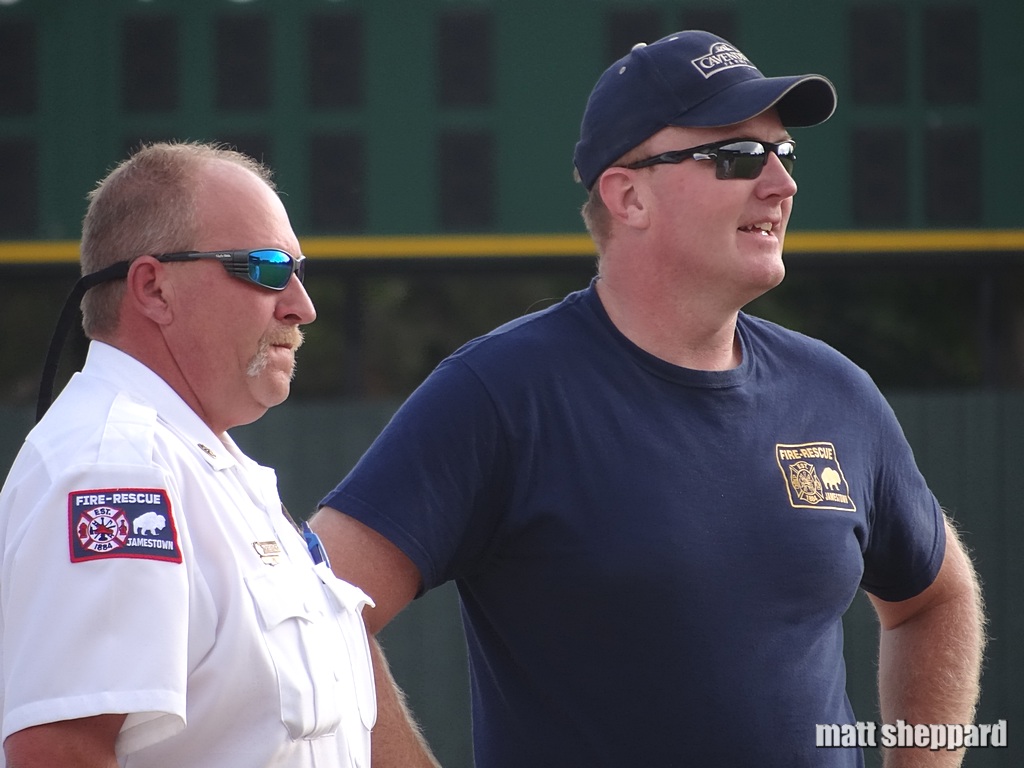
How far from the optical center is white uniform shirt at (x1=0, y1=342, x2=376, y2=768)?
1.27 m

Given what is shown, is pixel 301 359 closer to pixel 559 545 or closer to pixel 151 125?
pixel 151 125

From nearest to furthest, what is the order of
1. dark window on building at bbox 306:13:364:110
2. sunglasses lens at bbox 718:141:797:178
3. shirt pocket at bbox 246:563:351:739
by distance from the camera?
shirt pocket at bbox 246:563:351:739 → sunglasses lens at bbox 718:141:797:178 → dark window on building at bbox 306:13:364:110

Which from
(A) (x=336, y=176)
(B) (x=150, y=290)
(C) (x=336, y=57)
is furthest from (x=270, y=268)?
(C) (x=336, y=57)

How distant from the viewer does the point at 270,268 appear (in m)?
1.61

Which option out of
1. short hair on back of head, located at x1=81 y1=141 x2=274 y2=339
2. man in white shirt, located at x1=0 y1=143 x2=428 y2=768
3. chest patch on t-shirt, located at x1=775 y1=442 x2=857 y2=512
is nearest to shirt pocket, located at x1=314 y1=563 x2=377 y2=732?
man in white shirt, located at x1=0 y1=143 x2=428 y2=768

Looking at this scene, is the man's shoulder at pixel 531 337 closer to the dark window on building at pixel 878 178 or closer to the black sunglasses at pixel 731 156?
the black sunglasses at pixel 731 156

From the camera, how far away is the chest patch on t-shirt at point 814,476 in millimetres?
2010

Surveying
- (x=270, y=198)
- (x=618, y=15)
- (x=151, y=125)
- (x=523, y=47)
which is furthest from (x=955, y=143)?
(x=270, y=198)

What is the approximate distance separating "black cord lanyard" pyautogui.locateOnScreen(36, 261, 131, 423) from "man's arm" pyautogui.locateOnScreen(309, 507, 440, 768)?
17.5 inches

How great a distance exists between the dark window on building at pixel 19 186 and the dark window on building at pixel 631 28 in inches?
98.6

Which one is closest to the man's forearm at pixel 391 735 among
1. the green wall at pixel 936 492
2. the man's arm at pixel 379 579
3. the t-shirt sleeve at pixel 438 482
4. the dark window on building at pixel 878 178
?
the man's arm at pixel 379 579

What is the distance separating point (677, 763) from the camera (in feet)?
6.22

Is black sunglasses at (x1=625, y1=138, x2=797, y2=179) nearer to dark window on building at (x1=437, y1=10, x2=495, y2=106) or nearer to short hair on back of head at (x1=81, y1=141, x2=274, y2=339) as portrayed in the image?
short hair on back of head at (x1=81, y1=141, x2=274, y2=339)

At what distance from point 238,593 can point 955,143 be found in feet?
16.9
